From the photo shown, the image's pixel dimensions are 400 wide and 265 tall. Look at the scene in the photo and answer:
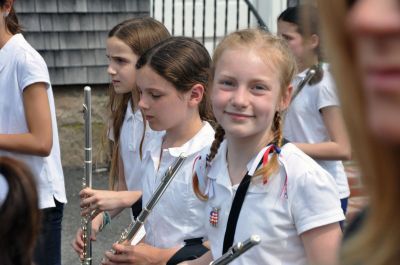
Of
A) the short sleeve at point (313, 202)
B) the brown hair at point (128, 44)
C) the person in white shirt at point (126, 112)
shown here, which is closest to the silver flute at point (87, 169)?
the person in white shirt at point (126, 112)

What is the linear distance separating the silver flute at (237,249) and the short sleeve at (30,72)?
149 cm

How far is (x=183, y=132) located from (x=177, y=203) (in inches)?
13.0

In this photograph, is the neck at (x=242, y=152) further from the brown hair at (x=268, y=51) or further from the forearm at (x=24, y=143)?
the forearm at (x=24, y=143)

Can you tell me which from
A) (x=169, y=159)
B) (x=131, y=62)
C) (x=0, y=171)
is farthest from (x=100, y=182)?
(x=0, y=171)

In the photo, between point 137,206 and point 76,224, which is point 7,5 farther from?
point 76,224

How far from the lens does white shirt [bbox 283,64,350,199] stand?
4016 millimetres

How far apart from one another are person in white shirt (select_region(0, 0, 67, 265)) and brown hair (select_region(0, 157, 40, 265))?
5.92ft

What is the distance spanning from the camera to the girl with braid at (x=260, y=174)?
7.79 feet

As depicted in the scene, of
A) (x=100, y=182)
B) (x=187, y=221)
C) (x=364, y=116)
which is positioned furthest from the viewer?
(x=100, y=182)

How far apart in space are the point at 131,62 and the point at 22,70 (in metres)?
0.54

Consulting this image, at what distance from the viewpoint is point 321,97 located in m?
4.00

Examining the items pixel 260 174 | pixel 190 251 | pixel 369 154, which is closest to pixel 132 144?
pixel 190 251

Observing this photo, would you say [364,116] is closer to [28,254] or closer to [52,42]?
[28,254]

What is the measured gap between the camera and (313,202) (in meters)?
2.35
